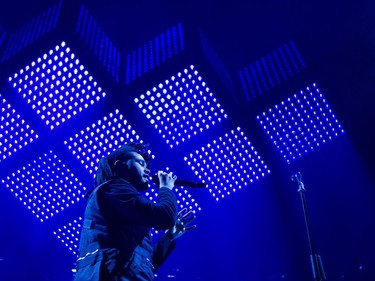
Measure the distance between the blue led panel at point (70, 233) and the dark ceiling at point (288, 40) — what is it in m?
0.37

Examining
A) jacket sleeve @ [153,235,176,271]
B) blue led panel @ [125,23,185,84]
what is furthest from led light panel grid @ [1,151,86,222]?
jacket sleeve @ [153,235,176,271]

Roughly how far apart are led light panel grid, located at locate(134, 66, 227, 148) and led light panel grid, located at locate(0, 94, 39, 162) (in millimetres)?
1467

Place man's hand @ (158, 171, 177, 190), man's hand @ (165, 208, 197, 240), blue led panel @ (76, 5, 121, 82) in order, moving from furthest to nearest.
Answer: blue led panel @ (76, 5, 121, 82), man's hand @ (165, 208, 197, 240), man's hand @ (158, 171, 177, 190)

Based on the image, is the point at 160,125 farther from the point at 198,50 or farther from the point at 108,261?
the point at 108,261

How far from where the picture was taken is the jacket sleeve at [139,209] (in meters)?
1.83

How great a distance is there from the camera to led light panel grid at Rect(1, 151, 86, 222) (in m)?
4.32

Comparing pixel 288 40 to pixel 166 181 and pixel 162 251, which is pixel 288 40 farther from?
pixel 162 251

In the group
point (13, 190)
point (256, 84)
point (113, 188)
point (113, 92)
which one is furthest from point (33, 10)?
point (113, 188)

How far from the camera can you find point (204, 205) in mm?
4730

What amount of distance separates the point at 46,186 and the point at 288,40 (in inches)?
175

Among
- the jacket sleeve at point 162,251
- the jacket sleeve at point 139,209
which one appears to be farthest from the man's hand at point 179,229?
the jacket sleeve at point 139,209

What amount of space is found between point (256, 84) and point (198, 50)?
1192 mm

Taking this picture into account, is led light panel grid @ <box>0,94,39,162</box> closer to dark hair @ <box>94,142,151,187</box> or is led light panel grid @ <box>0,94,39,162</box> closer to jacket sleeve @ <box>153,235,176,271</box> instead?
dark hair @ <box>94,142,151,187</box>

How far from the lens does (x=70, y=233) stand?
4863 mm
